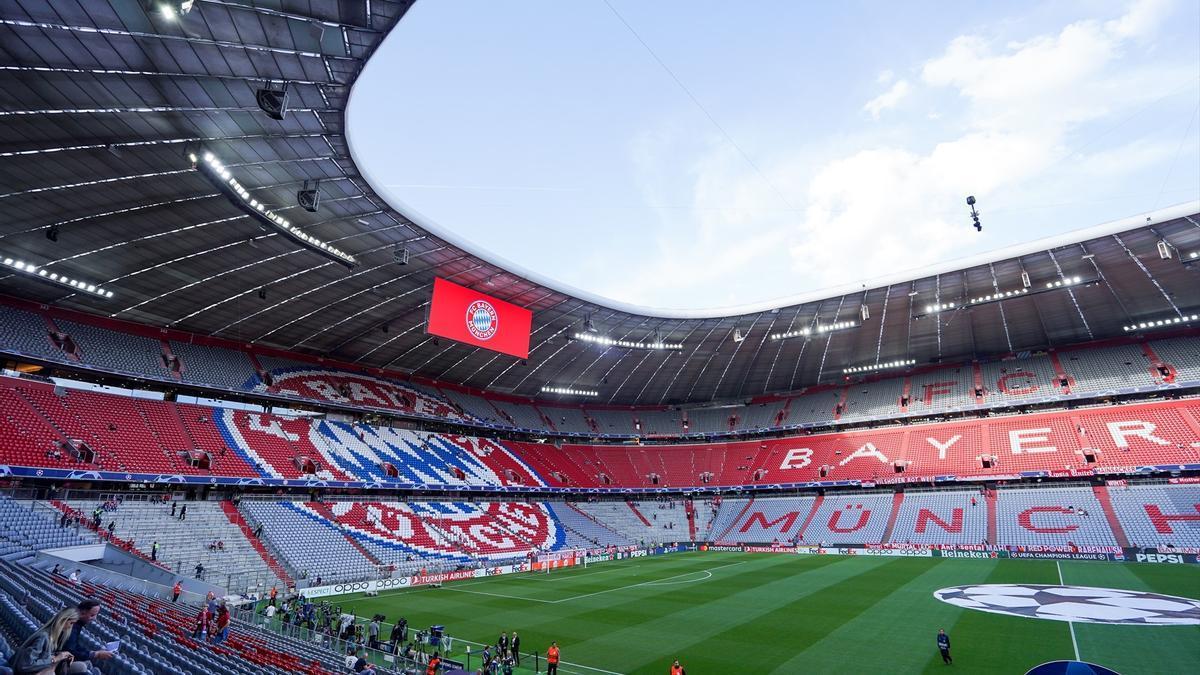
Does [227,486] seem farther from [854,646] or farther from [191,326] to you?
[854,646]

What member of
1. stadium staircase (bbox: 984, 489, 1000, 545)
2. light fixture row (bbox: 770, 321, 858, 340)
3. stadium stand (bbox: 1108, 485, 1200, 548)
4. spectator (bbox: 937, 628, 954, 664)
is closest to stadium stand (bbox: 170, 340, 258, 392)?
light fixture row (bbox: 770, 321, 858, 340)

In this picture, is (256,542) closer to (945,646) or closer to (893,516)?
(945,646)

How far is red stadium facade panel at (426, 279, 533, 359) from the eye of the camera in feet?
105

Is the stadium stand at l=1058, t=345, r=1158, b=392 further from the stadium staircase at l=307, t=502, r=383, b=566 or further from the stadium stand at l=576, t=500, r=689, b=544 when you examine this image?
the stadium staircase at l=307, t=502, r=383, b=566

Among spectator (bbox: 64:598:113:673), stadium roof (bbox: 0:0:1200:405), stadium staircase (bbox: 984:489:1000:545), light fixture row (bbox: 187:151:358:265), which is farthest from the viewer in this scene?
stadium staircase (bbox: 984:489:1000:545)

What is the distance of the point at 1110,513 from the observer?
38.0 meters

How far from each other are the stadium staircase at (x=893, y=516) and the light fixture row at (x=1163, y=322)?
73.8 feet

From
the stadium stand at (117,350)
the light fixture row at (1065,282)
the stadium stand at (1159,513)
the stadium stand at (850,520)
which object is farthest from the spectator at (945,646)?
the stadium stand at (117,350)

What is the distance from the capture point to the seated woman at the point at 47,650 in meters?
4.42

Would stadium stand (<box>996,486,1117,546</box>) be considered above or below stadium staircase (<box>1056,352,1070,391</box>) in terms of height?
below

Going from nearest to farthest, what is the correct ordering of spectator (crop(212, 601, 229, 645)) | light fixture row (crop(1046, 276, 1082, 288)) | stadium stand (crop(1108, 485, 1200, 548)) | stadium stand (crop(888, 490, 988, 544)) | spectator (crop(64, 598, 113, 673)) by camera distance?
spectator (crop(64, 598, 113, 673)) → spectator (crop(212, 601, 229, 645)) → stadium stand (crop(1108, 485, 1200, 548)) → light fixture row (crop(1046, 276, 1082, 288)) → stadium stand (crop(888, 490, 988, 544))

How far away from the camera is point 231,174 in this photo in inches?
865

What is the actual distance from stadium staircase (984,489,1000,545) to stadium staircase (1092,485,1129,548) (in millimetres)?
6194

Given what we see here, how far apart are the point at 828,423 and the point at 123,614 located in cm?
5760
